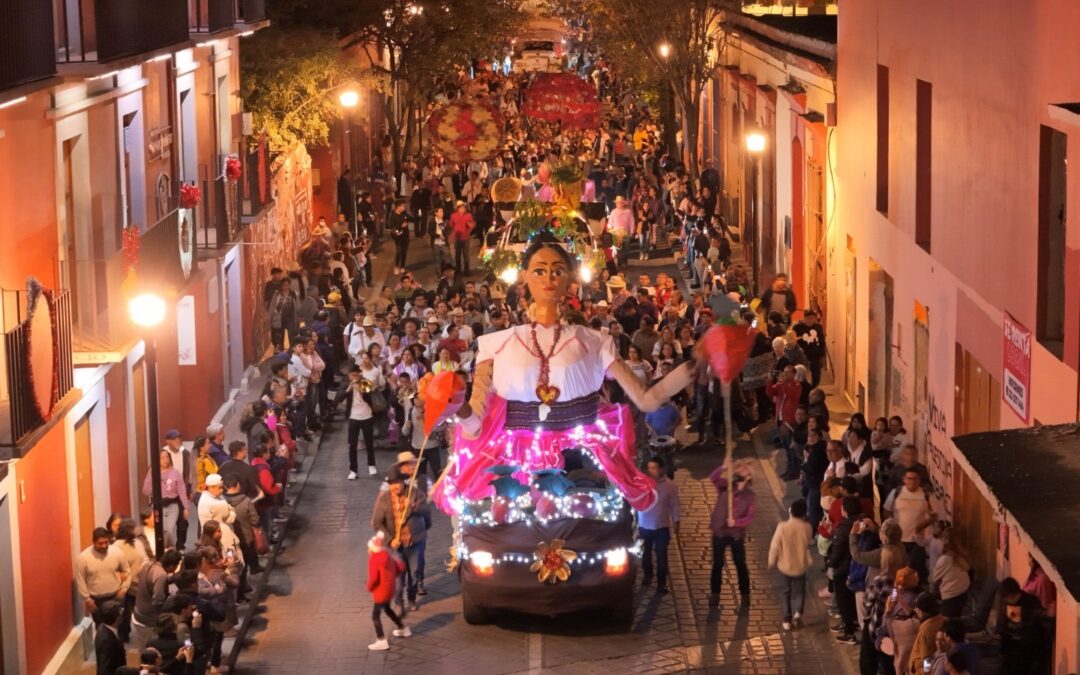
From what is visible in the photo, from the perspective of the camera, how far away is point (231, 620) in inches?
715

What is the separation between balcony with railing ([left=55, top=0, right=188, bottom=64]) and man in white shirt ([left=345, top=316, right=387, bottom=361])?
5624 mm

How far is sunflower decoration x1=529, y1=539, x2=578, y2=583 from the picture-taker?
1809cm

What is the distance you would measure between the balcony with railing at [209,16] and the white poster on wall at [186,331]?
387 centimetres

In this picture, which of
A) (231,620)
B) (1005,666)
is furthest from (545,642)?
(1005,666)

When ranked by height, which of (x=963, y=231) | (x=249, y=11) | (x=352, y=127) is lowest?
(x=352, y=127)

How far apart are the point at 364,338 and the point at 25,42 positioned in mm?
10935

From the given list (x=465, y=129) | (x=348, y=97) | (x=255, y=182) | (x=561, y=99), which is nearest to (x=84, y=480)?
(x=255, y=182)

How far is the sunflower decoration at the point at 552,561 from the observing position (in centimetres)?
1809

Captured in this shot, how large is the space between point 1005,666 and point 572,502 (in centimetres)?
493

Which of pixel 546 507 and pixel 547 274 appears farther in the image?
pixel 546 507

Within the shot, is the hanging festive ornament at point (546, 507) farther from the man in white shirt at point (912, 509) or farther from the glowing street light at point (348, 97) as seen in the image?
the glowing street light at point (348, 97)

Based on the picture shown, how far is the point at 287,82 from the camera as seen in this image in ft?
117

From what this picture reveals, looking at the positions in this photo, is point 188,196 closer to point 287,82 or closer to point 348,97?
point 287,82

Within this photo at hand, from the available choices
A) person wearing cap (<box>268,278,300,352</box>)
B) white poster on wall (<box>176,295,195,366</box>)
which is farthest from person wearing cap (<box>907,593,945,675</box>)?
person wearing cap (<box>268,278,300,352</box>)
